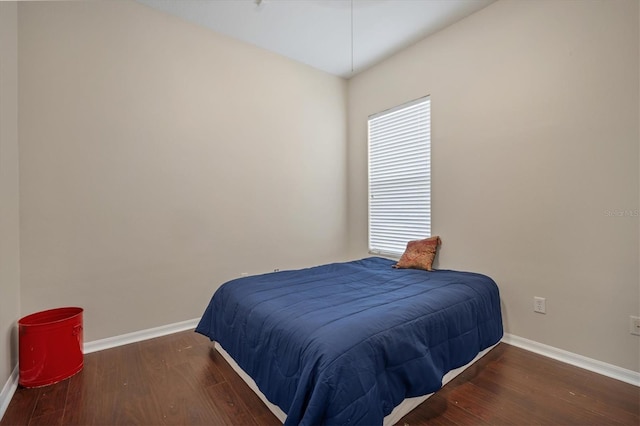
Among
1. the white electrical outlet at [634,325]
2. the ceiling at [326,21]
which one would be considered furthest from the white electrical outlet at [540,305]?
the ceiling at [326,21]

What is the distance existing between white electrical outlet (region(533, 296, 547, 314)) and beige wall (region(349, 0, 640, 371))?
3 centimetres

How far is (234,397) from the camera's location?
176 centimetres

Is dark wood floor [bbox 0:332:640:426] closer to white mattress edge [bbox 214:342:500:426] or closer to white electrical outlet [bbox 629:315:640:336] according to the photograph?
white mattress edge [bbox 214:342:500:426]

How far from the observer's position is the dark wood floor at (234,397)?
158 cm

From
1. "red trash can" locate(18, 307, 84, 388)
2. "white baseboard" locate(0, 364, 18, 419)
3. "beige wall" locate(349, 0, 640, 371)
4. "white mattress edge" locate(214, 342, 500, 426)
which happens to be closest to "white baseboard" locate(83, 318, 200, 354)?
"red trash can" locate(18, 307, 84, 388)

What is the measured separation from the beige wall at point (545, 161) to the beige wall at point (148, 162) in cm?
174

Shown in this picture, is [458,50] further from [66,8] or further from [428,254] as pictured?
[66,8]

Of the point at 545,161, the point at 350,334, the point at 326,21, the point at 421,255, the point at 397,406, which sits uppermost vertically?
the point at 326,21

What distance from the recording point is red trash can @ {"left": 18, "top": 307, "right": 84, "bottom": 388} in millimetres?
1890

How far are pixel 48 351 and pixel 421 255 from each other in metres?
3.01

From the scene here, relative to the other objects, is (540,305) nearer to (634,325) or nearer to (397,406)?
(634,325)

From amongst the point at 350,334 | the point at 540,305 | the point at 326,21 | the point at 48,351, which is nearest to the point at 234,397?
the point at 350,334

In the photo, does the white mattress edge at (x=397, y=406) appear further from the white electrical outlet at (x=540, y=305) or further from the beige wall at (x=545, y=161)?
the beige wall at (x=545, y=161)

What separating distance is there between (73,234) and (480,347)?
3.20 metres
